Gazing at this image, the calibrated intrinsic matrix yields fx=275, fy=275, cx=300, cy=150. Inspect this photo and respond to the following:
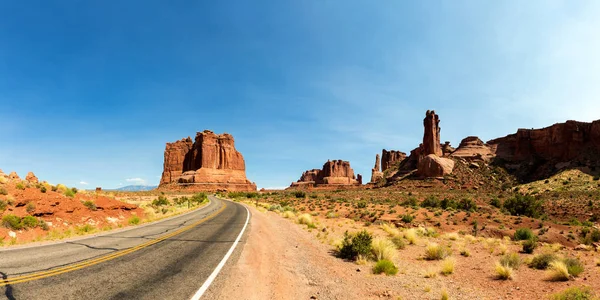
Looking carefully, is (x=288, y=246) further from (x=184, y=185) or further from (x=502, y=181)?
(x=184, y=185)

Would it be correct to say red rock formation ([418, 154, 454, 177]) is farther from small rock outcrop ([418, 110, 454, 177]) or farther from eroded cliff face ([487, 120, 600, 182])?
eroded cliff face ([487, 120, 600, 182])

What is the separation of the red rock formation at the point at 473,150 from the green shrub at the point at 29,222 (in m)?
90.7

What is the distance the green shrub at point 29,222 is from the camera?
13757 millimetres

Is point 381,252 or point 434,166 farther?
point 434,166

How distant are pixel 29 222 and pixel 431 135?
85.9m

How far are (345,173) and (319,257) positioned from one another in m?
177

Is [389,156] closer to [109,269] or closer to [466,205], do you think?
[466,205]

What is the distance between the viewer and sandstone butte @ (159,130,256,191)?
11850 cm

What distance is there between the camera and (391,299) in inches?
254

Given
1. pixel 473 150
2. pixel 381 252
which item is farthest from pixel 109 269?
pixel 473 150

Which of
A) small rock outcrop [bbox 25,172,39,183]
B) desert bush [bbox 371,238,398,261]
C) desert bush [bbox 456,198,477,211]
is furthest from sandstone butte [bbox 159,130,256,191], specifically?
desert bush [bbox 371,238,398,261]

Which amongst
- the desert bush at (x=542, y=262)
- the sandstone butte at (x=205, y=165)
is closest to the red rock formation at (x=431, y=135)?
the desert bush at (x=542, y=262)

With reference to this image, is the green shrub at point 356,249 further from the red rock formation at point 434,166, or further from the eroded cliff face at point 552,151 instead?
the eroded cliff face at point 552,151

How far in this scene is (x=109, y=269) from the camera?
719cm
